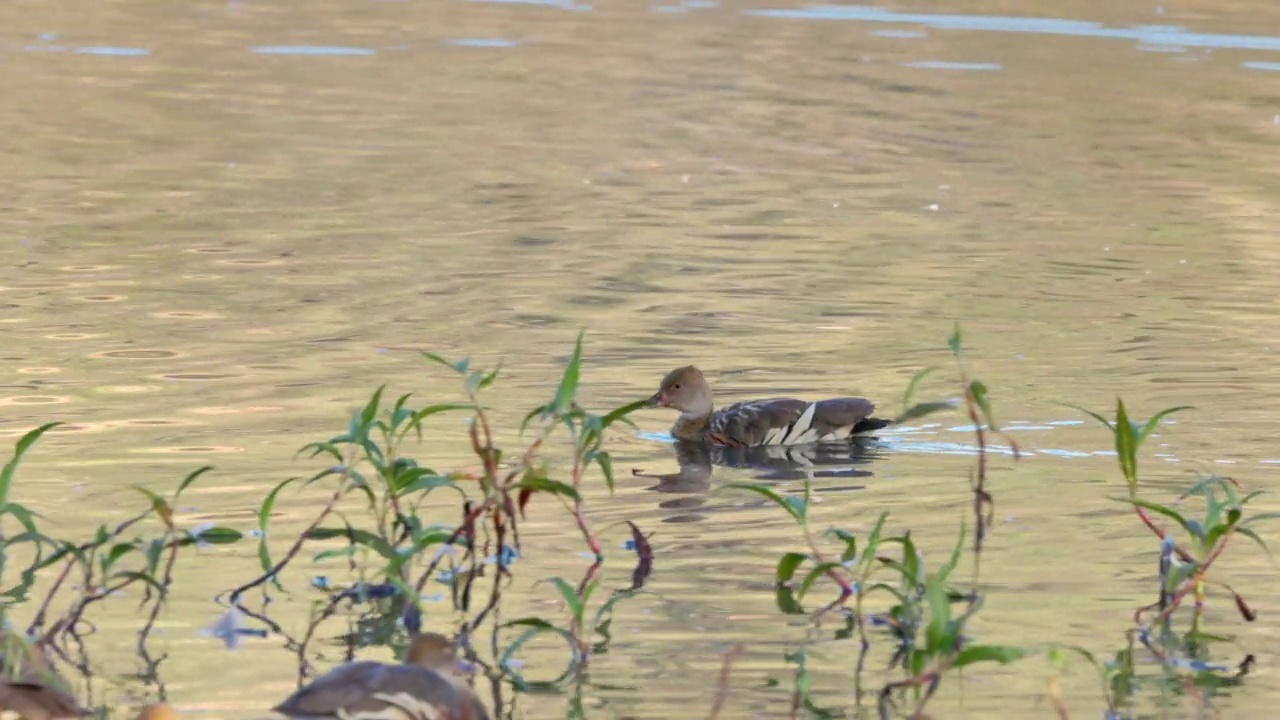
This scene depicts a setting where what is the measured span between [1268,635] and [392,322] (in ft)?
22.8

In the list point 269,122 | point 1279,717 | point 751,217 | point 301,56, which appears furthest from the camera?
point 301,56

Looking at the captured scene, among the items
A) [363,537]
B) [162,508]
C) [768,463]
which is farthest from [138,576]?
[768,463]

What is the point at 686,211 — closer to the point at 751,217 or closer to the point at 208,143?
the point at 751,217

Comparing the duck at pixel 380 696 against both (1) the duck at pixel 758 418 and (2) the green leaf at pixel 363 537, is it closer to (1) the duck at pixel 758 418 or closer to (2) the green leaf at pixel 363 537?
(2) the green leaf at pixel 363 537

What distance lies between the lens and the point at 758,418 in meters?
11.5

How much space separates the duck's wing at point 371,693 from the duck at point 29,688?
1.86ft

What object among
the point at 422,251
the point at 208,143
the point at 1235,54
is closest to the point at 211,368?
the point at 422,251

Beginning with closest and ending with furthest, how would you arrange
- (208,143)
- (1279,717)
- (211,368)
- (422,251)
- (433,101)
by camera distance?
(1279,717) < (211,368) < (422,251) < (208,143) < (433,101)

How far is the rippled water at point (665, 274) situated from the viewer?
28.2 feet

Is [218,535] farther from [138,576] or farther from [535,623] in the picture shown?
[535,623]

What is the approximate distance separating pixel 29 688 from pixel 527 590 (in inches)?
94.1

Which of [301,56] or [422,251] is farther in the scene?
[301,56]

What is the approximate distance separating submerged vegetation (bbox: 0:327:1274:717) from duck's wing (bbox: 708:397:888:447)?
7.00 ft

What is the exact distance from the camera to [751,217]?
1794cm
